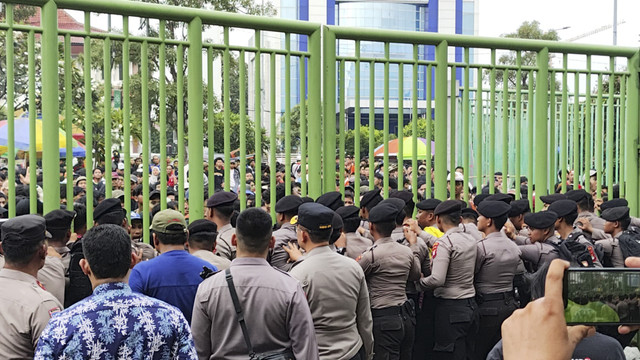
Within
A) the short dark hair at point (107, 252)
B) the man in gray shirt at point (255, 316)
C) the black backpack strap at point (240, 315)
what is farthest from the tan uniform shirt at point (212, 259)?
the short dark hair at point (107, 252)

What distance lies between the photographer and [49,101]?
19.1 ft

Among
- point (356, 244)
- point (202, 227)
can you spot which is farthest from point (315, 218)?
point (356, 244)

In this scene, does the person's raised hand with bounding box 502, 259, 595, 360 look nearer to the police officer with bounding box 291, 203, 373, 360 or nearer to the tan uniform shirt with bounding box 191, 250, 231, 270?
the police officer with bounding box 291, 203, 373, 360

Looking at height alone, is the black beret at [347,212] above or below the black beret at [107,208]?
below

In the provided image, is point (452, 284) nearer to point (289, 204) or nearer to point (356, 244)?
point (356, 244)

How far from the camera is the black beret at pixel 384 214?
6039 mm

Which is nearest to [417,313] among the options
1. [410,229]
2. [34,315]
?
[410,229]

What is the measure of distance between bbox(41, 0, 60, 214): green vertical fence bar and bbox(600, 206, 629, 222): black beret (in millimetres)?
5179

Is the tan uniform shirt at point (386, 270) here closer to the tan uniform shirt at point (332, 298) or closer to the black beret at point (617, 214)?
the tan uniform shirt at point (332, 298)

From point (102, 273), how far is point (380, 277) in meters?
3.08

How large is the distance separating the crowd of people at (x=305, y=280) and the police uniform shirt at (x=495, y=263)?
0.5 inches

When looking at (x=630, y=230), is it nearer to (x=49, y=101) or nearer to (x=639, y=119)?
(x=639, y=119)

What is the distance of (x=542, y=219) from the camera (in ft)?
23.0

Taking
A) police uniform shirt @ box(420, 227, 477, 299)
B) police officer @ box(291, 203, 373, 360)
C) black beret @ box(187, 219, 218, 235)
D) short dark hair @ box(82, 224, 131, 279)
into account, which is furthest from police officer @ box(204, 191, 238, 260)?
short dark hair @ box(82, 224, 131, 279)
